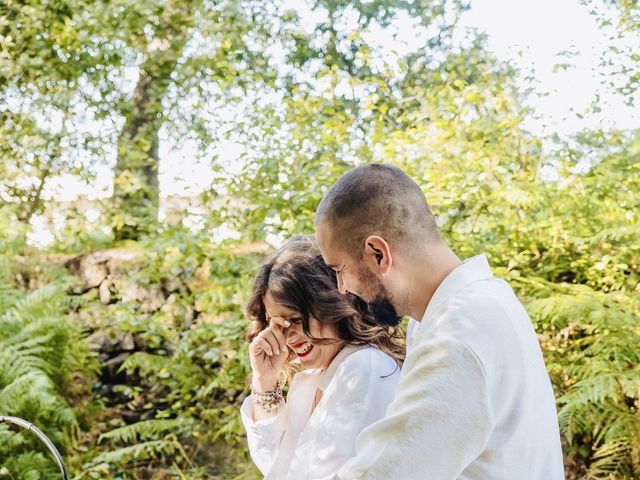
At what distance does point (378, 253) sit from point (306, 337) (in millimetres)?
724

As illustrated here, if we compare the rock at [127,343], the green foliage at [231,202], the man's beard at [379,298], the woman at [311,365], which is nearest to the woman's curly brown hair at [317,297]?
the woman at [311,365]

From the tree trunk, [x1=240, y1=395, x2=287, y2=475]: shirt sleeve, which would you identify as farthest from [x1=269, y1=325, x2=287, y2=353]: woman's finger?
the tree trunk

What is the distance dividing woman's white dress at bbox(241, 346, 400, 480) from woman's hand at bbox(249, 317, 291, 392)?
0.45 feet

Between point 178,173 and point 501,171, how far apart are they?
2257 millimetres

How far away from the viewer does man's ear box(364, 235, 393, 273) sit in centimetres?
150

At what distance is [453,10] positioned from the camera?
26.3ft

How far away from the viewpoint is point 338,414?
6.29 feet

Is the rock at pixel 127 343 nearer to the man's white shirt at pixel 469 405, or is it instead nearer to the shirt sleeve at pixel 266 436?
the shirt sleeve at pixel 266 436

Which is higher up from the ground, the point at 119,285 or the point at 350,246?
the point at 350,246

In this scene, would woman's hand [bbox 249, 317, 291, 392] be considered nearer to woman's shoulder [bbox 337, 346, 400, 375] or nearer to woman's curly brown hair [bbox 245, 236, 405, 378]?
woman's curly brown hair [bbox 245, 236, 405, 378]

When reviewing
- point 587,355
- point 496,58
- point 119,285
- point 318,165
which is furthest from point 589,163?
point 119,285

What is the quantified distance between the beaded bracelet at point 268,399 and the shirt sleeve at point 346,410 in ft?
1.13

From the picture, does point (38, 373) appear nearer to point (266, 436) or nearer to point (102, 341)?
point (102, 341)

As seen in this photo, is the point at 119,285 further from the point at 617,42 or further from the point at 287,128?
the point at 617,42
